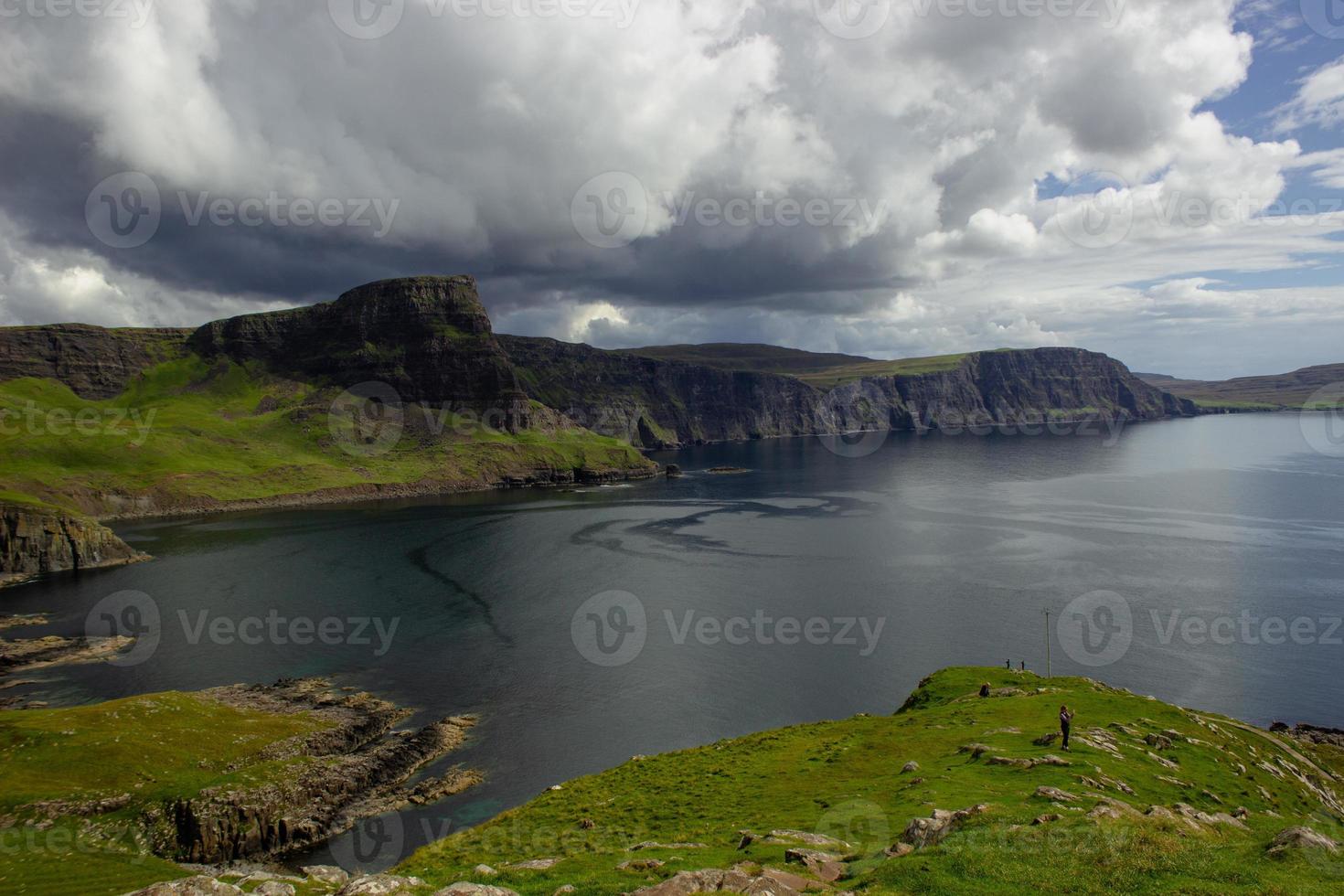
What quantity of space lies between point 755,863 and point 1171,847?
14331 millimetres

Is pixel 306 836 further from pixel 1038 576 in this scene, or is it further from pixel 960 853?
pixel 1038 576

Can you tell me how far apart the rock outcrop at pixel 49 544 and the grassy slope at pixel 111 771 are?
94.9 meters

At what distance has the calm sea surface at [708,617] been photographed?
74.1 m

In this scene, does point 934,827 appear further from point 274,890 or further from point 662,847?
point 274,890

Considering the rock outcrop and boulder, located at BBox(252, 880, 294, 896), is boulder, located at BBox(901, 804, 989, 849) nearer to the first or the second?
boulder, located at BBox(252, 880, 294, 896)

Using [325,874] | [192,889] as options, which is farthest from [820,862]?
[325,874]

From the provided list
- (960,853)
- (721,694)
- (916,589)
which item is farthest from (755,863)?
(916,589)

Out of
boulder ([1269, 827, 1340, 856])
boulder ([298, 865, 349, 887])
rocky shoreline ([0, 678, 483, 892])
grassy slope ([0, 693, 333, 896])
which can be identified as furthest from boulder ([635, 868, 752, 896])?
rocky shoreline ([0, 678, 483, 892])

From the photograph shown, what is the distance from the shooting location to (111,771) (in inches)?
2076

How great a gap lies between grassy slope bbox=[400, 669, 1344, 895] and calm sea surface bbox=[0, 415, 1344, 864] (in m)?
13.6

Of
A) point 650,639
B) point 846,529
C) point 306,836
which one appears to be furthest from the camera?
point 846,529

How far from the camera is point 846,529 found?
6614 inches

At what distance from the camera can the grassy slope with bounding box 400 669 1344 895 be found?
24062mm

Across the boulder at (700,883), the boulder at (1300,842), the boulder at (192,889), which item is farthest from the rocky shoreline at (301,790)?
the boulder at (1300,842)
